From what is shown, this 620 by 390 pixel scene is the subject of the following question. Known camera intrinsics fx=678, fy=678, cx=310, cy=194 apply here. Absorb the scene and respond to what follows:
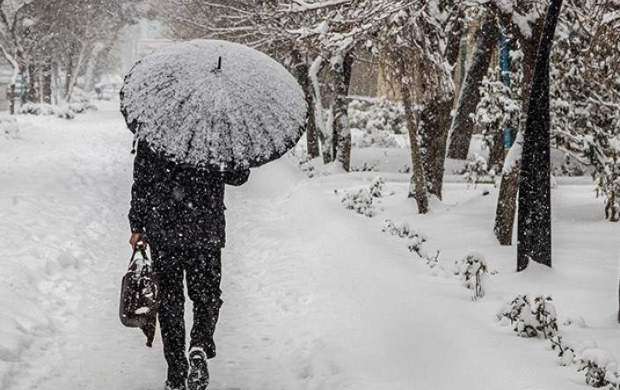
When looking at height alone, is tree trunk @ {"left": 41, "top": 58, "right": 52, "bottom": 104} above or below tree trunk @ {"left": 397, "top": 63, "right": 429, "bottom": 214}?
above

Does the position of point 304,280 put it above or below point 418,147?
below

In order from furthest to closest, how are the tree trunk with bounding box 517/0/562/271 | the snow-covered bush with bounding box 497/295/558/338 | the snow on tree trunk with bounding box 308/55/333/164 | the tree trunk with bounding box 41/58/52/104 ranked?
the tree trunk with bounding box 41/58/52/104 < the snow on tree trunk with bounding box 308/55/333/164 < the tree trunk with bounding box 517/0/562/271 < the snow-covered bush with bounding box 497/295/558/338

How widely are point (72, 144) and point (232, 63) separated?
16.1 m

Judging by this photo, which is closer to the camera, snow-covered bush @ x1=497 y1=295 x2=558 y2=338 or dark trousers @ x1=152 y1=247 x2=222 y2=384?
dark trousers @ x1=152 y1=247 x2=222 y2=384

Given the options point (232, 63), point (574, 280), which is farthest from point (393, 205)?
point (232, 63)

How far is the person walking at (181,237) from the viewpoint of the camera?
4.27m

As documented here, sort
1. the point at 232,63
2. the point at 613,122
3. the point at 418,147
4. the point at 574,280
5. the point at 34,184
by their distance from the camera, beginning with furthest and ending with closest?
the point at 34,184
the point at 418,147
the point at 613,122
the point at 574,280
the point at 232,63

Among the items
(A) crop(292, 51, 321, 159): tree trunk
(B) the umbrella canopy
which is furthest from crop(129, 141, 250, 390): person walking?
(A) crop(292, 51, 321, 159): tree trunk

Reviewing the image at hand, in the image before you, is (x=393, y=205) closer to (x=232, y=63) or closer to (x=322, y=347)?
(x=322, y=347)

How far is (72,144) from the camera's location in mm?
19281

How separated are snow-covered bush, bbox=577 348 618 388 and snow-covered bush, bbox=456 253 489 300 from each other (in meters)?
2.05

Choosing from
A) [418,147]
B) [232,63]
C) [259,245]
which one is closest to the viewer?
[232,63]

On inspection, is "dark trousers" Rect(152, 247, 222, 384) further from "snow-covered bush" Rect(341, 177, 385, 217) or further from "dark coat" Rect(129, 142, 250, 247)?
"snow-covered bush" Rect(341, 177, 385, 217)

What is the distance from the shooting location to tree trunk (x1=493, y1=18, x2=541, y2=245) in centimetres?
789
